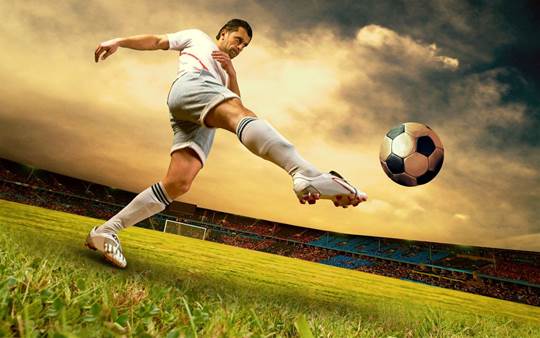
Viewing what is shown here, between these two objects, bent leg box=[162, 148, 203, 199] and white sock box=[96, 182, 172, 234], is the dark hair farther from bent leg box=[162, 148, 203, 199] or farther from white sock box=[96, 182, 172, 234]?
white sock box=[96, 182, 172, 234]

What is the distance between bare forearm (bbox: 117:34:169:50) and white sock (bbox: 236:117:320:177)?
1418 mm

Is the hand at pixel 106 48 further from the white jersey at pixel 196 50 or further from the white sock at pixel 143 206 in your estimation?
the white sock at pixel 143 206

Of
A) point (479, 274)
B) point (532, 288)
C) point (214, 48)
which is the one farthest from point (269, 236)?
point (214, 48)

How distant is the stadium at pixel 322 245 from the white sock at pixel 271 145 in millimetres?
22296

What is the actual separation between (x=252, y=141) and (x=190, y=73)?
866mm

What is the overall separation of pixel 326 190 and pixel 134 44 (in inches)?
79.3

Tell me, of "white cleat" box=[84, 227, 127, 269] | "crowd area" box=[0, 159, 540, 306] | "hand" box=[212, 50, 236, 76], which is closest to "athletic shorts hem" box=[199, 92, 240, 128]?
"hand" box=[212, 50, 236, 76]

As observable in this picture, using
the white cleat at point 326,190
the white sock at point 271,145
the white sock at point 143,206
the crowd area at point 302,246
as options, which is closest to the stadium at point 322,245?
the crowd area at point 302,246

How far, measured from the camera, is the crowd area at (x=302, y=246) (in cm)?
2230

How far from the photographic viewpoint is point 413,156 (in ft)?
14.0

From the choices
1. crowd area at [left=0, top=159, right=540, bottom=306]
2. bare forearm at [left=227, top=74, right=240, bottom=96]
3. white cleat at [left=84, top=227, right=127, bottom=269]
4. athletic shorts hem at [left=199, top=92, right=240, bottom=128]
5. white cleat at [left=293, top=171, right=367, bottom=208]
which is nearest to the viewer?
white cleat at [left=293, top=171, right=367, bottom=208]

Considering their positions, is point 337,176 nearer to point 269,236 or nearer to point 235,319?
point 235,319

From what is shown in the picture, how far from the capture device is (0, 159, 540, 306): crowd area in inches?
878

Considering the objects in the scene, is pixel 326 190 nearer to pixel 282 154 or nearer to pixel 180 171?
pixel 282 154
